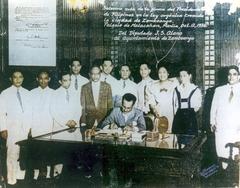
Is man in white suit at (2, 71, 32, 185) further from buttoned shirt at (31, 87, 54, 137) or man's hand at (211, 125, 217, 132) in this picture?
man's hand at (211, 125, 217, 132)

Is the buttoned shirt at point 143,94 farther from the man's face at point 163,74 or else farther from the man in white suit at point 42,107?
the man in white suit at point 42,107

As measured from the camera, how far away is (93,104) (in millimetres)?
1751

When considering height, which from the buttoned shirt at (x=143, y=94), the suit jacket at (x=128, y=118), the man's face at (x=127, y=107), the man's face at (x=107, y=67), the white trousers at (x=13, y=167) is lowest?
the white trousers at (x=13, y=167)

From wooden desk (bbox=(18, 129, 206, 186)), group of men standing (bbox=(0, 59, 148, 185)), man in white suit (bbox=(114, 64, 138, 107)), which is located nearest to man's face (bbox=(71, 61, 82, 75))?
group of men standing (bbox=(0, 59, 148, 185))

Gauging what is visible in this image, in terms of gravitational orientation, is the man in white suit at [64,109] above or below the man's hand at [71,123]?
above

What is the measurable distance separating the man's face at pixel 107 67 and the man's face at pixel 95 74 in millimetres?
30

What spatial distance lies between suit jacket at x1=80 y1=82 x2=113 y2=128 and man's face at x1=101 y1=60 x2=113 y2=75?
0.20ft

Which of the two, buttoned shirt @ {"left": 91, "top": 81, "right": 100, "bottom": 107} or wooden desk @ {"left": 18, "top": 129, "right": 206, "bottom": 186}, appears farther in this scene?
buttoned shirt @ {"left": 91, "top": 81, "right": 100, "bottom": 107}

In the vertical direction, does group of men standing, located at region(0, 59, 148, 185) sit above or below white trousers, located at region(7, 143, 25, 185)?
above

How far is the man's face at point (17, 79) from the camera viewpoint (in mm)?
1739

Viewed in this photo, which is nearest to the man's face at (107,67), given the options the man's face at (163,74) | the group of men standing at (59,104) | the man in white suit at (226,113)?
the group of men standing at (59,104)

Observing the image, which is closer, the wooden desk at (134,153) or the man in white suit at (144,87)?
the wooden desk at (134,153)

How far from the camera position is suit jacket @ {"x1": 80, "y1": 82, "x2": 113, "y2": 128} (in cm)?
174

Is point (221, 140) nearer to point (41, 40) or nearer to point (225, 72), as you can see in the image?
point (225, 72)
